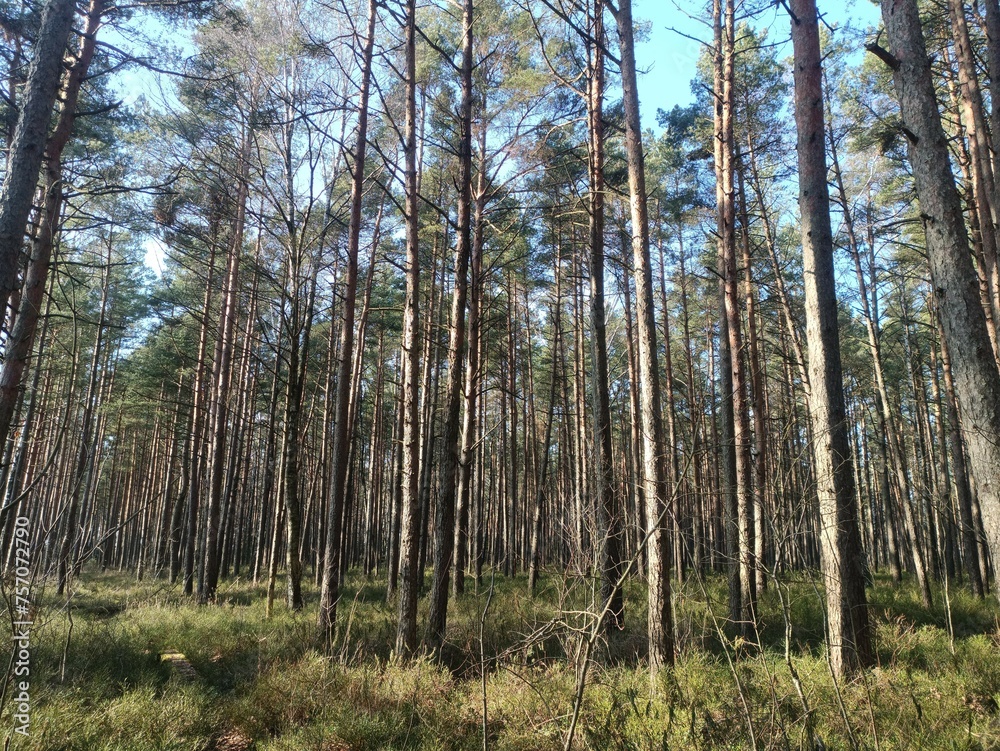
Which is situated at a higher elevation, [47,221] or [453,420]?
[47,221]

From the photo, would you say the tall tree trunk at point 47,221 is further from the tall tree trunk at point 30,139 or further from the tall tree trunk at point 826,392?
the tall tree trunk at point 826,392

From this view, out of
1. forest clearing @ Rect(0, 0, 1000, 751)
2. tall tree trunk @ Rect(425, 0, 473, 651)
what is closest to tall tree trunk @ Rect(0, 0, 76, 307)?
forest clearing @ Rect(0, 0, 1000, 751)

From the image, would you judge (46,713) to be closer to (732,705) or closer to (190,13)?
(732,705)

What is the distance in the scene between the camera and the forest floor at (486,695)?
3979mm

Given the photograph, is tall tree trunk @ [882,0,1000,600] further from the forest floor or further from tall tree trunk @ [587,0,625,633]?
tall tree trunk @ [587,0,625,633]

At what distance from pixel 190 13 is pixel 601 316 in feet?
22.3

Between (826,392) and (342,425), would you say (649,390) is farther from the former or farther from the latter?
(342,425)

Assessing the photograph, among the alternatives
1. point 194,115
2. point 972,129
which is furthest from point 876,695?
point 194,115

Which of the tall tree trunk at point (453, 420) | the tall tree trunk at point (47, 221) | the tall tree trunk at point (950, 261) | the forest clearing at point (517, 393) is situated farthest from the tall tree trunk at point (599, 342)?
the tall tree trunk at point (47, 221)

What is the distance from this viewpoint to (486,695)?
4.36 meters

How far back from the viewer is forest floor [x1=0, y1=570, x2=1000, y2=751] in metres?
3.98

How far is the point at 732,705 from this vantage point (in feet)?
14.9

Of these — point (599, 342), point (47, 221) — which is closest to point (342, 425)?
point (599, 342)

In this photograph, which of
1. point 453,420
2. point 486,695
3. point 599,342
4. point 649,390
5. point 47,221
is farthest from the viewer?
point 599,342
